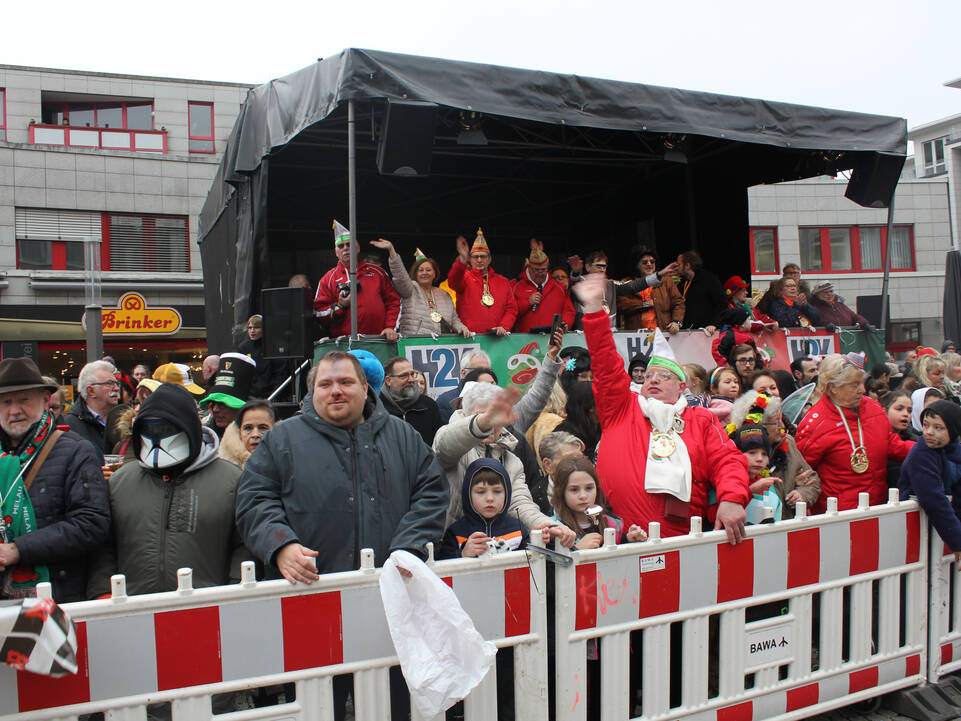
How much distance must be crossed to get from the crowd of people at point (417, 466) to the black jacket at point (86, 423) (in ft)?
0.05

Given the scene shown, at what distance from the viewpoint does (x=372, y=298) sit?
7.85m

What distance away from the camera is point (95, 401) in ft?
17.6

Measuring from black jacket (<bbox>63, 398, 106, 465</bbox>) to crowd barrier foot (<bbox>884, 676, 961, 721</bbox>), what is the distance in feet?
16.3

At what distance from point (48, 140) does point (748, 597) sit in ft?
75.4

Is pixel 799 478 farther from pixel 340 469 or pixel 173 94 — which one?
pixel 173 94

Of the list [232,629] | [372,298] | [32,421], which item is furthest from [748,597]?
[372,298]

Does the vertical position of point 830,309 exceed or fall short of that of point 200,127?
it falls short

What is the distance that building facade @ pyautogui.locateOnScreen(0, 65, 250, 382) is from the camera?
795 inches

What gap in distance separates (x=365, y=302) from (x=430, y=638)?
553 cm

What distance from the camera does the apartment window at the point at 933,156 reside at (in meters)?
38.0

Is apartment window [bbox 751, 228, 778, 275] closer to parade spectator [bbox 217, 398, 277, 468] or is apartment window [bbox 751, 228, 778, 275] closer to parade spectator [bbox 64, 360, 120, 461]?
parade spectator [bbox 64, 360, 120, 461]

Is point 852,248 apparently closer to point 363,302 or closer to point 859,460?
point 363,302

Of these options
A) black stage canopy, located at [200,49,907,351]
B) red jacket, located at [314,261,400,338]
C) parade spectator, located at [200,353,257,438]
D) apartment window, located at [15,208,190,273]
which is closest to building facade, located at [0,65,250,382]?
apartment window, located at [15,208,190,273]

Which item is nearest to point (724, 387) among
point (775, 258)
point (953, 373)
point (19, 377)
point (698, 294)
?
point (953, 373)
